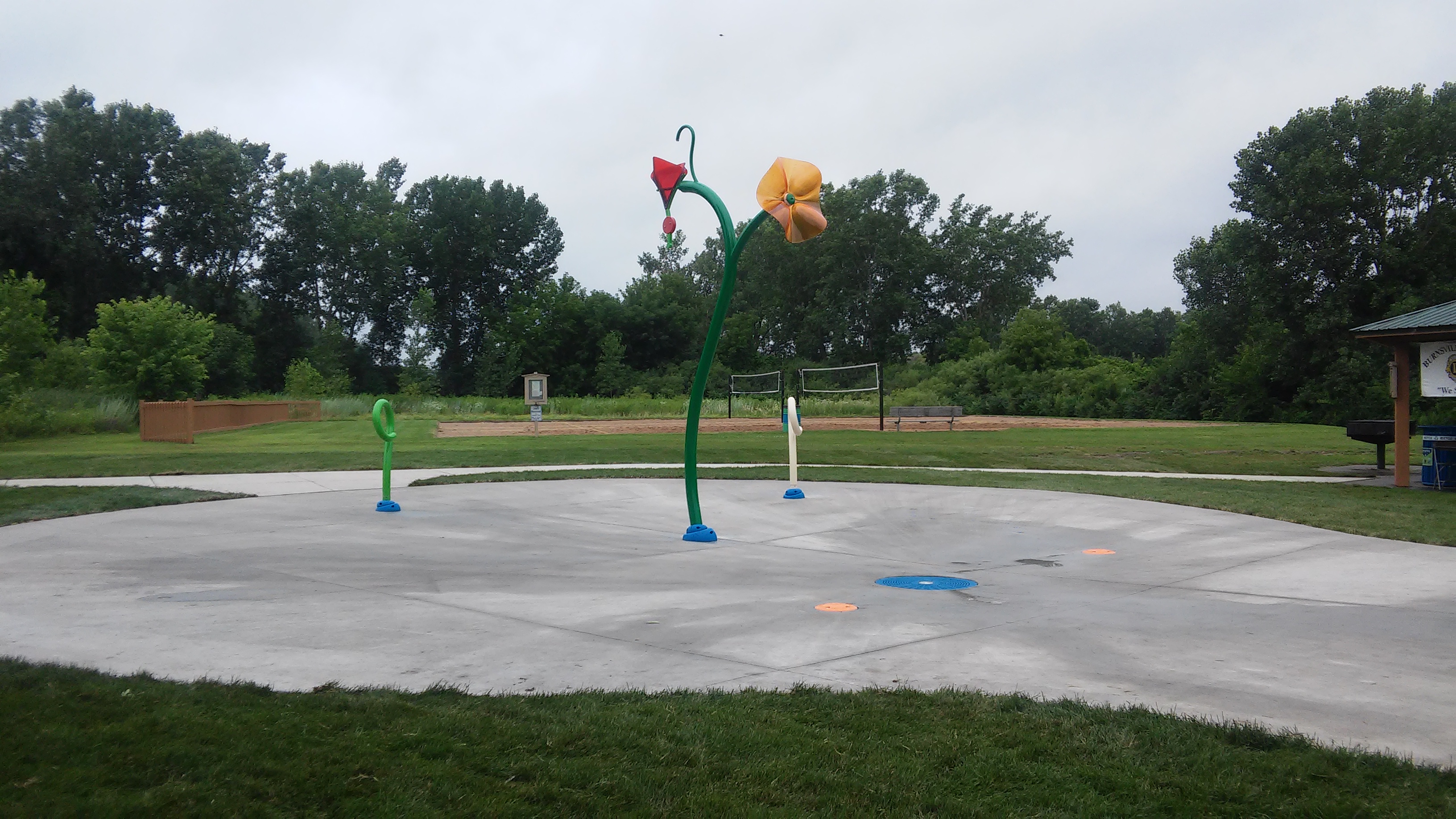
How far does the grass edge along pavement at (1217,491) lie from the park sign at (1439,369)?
58.2 inches

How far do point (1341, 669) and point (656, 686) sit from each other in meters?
3.28

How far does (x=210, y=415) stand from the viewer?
3050 cm

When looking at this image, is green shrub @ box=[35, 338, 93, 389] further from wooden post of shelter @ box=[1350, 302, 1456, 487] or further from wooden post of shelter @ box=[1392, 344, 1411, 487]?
wooden post of shelter @ box=[1392, 344, 1411, 487]

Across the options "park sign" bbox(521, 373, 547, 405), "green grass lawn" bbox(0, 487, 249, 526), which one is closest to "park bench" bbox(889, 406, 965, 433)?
"park sign" bbox(521, 373, 547, 405)

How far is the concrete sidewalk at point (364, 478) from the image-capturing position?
14.2 metres

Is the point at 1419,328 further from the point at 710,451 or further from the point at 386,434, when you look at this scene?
the point at 386,434

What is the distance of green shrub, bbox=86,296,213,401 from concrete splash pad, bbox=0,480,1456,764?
26.3 metres

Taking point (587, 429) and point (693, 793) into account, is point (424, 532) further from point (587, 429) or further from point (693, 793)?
point (587, 429)

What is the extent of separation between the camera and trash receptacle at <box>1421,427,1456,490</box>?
13992mm

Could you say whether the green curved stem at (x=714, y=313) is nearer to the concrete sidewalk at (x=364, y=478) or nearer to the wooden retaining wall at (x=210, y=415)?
the concrete sidewalk at (x=364, y=478)

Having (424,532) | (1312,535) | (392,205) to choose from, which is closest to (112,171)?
(392,205)

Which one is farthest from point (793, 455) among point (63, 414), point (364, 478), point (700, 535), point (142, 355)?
point (142, 355)

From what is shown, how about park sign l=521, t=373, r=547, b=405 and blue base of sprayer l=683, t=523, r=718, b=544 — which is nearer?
blue base of sprayer l=683, t=523, r=718, b=544

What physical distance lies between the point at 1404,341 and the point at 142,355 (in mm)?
35546
